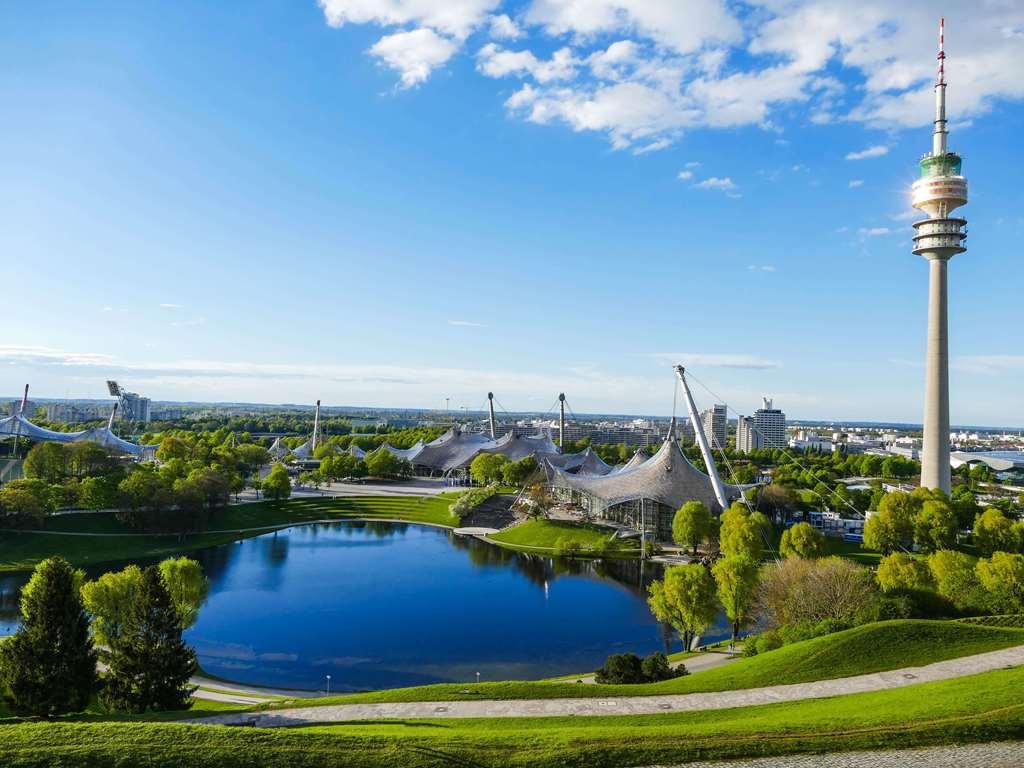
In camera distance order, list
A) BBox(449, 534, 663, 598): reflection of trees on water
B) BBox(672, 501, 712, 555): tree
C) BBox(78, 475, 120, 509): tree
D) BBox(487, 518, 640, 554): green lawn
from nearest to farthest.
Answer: BBox(449, 534, 663, 598): reflection of trees on water, BBox(672, 501, 712, 555): tree, BBox(487, 518, 640, 554): green lawn, BBox(78, 475, 120, 509): tree

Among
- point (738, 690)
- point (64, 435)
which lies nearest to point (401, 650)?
point (738, 690)

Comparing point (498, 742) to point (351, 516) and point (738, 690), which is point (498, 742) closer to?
point (738, 690)

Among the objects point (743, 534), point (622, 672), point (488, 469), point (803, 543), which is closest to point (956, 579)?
point (803, 543)

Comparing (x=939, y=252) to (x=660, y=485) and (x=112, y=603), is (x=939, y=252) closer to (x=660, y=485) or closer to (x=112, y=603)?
(x=660, y=485)

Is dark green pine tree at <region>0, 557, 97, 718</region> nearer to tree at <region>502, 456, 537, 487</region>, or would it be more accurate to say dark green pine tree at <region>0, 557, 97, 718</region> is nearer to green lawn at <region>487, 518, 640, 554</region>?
green lawn at <region>487, 518, 640, 554</region>

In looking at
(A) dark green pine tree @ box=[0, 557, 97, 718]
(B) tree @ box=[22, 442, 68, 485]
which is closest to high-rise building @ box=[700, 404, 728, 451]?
(B) tree @ box=[22, 442, 68, 485]

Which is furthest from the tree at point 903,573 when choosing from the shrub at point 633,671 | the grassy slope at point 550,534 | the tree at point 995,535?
the grassy slope at point 550,534
